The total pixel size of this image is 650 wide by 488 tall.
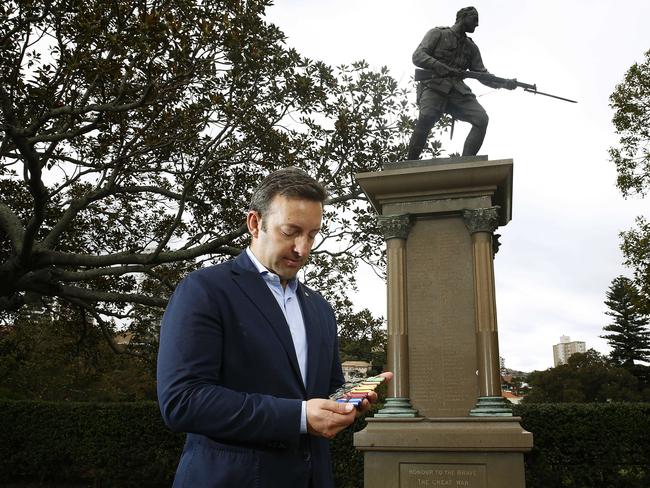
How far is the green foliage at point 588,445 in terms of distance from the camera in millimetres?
12117

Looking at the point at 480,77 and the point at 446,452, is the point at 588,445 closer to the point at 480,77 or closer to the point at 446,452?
the point at 446,452

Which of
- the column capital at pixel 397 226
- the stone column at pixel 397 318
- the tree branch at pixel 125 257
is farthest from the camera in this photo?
the tree branch at pixel 125 257

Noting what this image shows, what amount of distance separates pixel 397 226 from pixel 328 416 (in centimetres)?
620

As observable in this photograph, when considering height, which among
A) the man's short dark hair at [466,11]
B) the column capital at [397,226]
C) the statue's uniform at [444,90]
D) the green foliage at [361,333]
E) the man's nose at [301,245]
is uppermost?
the man's short dark hair at [466,11]


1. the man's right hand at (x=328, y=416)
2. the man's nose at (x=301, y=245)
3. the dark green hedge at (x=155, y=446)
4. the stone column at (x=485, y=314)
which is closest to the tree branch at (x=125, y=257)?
the stone column at (x=485, y=314)

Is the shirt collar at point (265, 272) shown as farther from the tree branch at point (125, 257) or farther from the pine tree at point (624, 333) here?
the pine tree at point (624, 333)

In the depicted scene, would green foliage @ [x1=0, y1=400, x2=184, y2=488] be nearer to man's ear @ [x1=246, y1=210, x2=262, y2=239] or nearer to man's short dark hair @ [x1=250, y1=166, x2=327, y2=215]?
man's ear @ [x1=246, y1=210, x2=262, y2=239]

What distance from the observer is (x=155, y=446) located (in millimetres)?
14969

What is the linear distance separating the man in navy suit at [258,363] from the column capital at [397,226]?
555cm

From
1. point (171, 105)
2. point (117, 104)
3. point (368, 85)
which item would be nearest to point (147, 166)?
point (171, 105)

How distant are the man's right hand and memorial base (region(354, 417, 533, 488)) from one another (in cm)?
530

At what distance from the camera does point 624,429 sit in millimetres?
12328

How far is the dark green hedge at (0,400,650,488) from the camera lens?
12.2 meters

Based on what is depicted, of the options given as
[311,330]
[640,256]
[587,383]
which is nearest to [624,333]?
[587,383]
